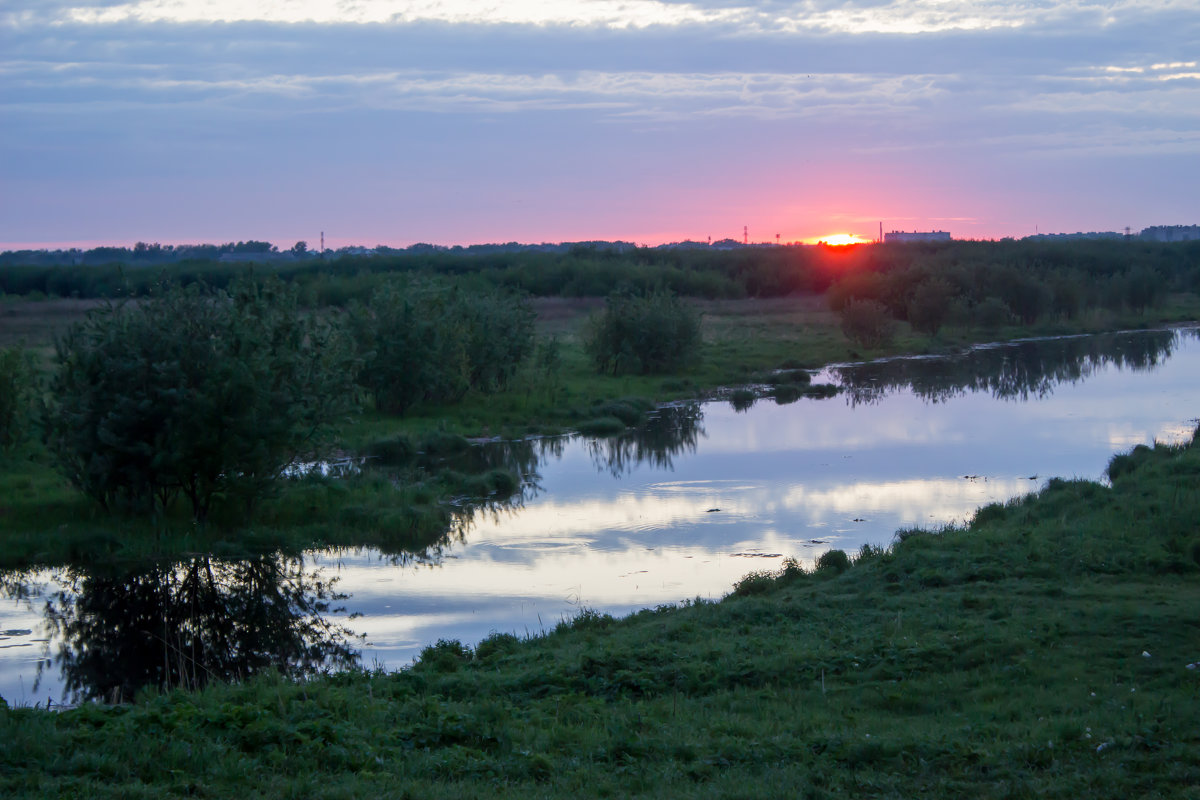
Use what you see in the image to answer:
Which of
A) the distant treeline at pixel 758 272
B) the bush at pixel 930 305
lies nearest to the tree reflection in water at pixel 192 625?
the distant treeline at pixel 758 272

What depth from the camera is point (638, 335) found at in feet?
121

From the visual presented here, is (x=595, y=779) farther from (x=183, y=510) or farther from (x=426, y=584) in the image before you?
(x=183, y=510)

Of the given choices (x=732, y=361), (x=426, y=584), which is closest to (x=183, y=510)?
(x=426, y=584)

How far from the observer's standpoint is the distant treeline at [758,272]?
5781 cm

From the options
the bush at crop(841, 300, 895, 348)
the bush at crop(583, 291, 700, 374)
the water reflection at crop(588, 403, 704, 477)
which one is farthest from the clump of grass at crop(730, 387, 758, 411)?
the bush at crop(841, 300, 895, 348)

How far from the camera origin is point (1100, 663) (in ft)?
26.6

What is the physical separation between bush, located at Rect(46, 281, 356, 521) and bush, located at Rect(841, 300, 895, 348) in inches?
1386

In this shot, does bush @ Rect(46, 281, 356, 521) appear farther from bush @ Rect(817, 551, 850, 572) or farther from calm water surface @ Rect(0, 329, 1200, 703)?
bush @ Rect(817, 551, 850, 572)

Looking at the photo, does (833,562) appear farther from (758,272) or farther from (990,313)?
(758,272)

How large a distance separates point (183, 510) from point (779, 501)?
972cm

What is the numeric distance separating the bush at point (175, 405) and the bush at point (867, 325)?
3521cm

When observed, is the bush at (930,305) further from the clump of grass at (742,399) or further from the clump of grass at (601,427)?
the clump of grass at (601,427)

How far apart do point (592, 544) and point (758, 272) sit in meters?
71.8

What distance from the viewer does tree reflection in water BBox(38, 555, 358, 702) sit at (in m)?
11.0
